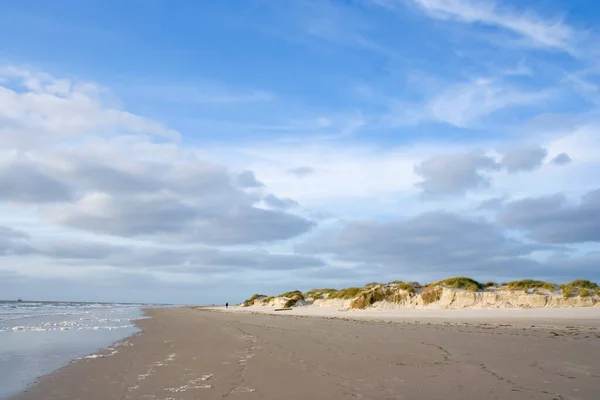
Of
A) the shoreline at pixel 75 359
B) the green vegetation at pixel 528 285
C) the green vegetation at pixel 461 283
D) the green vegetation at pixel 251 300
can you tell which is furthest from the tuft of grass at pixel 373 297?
the green vegetation at pixel 251 300

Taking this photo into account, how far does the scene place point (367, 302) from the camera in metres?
38.0

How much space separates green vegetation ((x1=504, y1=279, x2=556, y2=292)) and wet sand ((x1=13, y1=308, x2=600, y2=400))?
17619 mm

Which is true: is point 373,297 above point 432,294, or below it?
below

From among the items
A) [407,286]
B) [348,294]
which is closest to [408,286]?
[407,286]

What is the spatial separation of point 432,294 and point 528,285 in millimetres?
6764

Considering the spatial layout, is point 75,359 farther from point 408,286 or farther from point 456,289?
point 408,286

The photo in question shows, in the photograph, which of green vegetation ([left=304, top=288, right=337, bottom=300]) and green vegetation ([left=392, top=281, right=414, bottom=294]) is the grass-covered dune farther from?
green vegetation ([left=304, top=288, right=337, bottom=300])

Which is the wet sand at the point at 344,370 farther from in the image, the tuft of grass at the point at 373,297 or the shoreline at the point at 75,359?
the tuft of grass at the point at 373,297

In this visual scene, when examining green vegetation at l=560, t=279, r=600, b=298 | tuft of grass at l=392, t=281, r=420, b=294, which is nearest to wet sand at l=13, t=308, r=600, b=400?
green vegetation at l=560, t=279, r=600, b=298

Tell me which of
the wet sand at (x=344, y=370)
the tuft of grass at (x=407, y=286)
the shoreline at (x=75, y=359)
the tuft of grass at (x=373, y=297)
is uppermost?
the tuft of grass at (x=407, y=286)

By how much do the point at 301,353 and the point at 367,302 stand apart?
27107 millimetres

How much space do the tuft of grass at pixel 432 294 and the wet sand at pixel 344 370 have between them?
19.4 meters

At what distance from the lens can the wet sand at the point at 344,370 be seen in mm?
7176

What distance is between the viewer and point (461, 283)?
1346 inches
